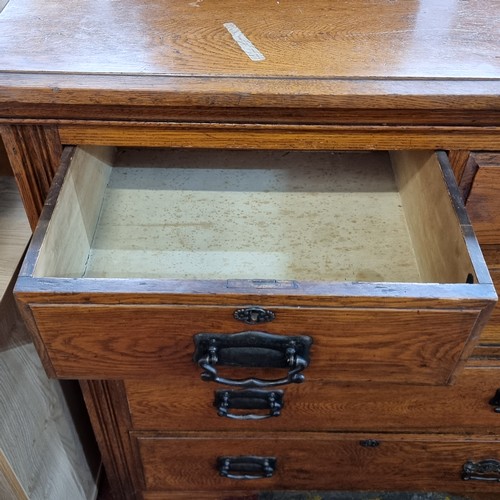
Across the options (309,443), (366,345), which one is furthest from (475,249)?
(309,443)

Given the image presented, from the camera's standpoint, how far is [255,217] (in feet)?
2.90

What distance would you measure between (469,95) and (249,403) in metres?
0.46

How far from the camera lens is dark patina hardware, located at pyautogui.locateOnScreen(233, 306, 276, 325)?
0.59 m

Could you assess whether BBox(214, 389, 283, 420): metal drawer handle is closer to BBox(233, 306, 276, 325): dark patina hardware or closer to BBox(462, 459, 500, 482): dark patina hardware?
BBox(233, 306, 276, 325): dark patina hardware

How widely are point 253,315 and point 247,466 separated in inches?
17.2

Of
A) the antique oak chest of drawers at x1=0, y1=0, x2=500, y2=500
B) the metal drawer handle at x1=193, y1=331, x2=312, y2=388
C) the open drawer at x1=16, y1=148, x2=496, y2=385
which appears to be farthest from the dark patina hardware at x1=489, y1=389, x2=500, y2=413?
the metal drawer handle at x1=193, y1=331, x2=312, y2=388

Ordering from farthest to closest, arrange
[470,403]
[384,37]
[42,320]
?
Result: [470,403] → [384,37] → [42,320]

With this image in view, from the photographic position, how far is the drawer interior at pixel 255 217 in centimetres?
76

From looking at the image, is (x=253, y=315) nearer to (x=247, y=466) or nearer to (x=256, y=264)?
(x=256, y=264)

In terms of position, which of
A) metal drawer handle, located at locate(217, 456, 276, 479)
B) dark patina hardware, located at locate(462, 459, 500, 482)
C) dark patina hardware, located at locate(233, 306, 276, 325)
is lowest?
dark patina hardware, located at locate(462, 459, 500, 482)

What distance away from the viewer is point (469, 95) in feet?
2.06

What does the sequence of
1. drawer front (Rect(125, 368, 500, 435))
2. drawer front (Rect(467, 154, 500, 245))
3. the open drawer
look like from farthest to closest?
1. drawer front (Rect(125, 368, 500, 435))
2. drawer front (Rect(467, 154, 500, 245))
3. the open drawer

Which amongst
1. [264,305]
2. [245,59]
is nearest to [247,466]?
[264,305]

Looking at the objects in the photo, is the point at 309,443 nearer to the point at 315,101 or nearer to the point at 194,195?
the point at 194,195
